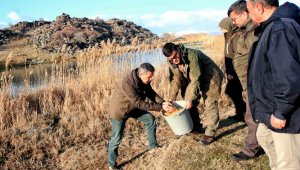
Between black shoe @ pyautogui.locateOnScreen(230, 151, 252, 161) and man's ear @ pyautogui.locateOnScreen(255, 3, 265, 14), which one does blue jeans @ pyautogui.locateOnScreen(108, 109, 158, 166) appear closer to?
black shoe @ pyautogui.locateOnScreen(230, 151, 252, 161)

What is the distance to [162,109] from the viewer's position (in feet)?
17.0

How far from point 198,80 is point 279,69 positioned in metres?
2.44

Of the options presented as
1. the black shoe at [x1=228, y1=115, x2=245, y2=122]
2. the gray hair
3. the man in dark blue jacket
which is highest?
the gray hair

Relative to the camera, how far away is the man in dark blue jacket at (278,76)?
107 inches

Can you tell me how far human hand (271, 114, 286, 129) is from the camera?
288 centimetres

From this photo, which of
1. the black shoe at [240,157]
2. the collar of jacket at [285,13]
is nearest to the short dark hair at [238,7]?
the black shoe at [240,157]

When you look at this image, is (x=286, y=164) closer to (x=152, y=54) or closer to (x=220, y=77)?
(x=220, y=77)

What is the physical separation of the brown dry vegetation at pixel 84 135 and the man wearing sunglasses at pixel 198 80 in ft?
1.33

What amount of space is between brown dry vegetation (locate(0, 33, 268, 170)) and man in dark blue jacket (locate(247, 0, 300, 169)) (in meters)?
1.77

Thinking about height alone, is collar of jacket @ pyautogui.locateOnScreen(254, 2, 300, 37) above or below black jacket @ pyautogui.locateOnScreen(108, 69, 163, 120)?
above

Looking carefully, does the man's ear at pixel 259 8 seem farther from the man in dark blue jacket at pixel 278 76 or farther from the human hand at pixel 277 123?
the human hand at pixel 277 123

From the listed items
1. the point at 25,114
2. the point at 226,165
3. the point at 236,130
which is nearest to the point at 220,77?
the point at 236,130

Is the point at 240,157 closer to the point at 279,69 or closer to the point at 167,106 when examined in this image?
the point at 167,106

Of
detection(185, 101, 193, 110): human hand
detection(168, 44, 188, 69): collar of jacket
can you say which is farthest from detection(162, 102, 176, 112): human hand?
detection(168, 44, 188, 69): collar of jacket
